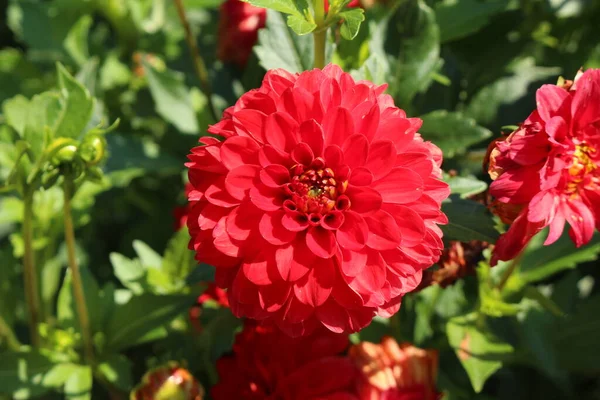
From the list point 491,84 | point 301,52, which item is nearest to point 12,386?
point 301,52

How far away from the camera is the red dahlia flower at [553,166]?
0.78 meters

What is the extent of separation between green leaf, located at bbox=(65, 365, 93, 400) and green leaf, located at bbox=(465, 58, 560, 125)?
0.80 metres

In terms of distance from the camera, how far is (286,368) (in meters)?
0.99

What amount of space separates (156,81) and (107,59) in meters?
0.31

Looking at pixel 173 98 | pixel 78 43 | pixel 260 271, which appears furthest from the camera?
pixel 78 43

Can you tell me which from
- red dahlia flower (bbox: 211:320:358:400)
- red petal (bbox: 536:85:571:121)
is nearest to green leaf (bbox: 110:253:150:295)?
red dahlia flower (bbox: 211:320:358:400)

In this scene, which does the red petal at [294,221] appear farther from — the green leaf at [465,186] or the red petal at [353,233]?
the green leaf at [465,186]

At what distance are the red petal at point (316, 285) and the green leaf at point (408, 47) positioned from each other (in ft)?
1.35

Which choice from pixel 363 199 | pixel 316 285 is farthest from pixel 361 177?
pixel 316 285

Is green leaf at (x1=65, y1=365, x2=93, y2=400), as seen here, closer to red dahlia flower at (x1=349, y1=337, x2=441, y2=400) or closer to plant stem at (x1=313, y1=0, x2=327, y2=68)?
red dahlia flower at (x1=349, y1=337, x2=441, y2=400)

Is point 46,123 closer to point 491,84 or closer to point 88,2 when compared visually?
point 88,2

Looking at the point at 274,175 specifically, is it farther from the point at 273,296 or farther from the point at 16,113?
the point at 16,113

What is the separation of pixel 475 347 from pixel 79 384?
0.61m

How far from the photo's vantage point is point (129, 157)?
1363 millimetres
